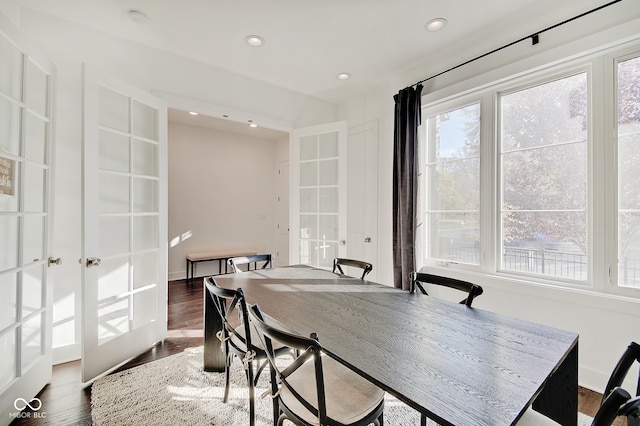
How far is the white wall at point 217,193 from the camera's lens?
16.6ft

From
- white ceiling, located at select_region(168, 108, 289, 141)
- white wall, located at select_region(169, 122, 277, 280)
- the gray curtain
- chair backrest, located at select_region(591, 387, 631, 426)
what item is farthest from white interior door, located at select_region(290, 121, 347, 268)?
chair backrest, located at select_region(591, 387, 631, 426)

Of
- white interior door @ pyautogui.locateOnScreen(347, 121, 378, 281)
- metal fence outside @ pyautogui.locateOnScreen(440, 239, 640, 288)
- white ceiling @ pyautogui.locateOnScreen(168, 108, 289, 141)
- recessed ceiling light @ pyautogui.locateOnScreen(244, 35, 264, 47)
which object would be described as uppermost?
white ceiling @ pyautogui.locateOnScreen(168, 108, 289, 141)

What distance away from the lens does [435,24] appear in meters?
2.23

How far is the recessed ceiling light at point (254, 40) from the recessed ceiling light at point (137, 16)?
0.78m

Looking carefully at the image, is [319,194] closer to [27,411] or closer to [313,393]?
[313,393]

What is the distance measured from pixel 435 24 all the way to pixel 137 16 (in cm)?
234

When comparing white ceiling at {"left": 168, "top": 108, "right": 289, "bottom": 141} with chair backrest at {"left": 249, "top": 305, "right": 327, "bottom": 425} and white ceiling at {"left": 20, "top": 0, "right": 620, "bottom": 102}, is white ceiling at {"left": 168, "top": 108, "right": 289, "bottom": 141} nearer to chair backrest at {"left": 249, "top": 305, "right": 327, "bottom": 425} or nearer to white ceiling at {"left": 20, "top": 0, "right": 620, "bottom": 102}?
white ceiling at {"left": 20, "top": 0, "right": 620, "bottom": 102}

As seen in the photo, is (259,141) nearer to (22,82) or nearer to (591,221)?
(22,82)

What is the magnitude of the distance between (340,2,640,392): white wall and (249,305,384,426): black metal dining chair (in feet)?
5.43

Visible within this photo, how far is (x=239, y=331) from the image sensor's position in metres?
1.85

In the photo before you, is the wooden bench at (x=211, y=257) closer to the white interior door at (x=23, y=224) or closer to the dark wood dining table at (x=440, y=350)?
the white interior door at (x=23, y=224)

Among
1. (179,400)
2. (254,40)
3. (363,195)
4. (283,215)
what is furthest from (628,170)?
(283,215)

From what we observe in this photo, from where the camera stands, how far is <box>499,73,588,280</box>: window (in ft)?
6.64

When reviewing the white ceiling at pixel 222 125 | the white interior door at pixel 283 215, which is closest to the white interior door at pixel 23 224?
the white ceiling at pixel 222 125
